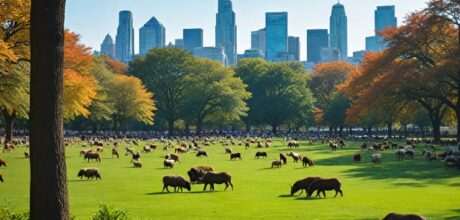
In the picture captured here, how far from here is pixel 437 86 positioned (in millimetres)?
59344

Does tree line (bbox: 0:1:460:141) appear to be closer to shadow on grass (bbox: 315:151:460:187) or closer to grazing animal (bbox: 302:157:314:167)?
shadow on grass (bbox: 315:151:460:187)

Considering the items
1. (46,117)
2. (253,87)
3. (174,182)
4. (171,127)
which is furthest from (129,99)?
(46,117)

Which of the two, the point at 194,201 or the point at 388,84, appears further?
the point at 388,84

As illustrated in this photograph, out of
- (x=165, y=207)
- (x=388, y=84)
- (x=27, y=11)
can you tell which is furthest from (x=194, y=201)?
(x=388, y=84)

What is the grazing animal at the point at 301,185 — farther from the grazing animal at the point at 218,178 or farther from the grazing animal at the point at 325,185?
the grazing animal at the point at 218,178

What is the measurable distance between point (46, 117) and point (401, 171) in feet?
93.8

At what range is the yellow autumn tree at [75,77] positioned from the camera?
48253mm

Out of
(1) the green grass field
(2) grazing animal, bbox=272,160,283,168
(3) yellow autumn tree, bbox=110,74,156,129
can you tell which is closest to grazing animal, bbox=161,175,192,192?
(1) the green grass field

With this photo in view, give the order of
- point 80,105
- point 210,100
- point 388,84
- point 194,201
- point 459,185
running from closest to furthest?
point 194,201 < point 459,185 < point 80,105 < point 388,84 < point 210,100

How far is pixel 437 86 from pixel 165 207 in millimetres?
46712

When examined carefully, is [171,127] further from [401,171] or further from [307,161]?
[401,171]

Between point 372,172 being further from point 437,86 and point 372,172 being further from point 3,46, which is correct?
point 437,86

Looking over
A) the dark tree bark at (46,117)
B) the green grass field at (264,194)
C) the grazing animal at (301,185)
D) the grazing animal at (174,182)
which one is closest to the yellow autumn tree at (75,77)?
the green grass field at (264,194)

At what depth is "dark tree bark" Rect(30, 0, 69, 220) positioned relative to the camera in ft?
33.3
